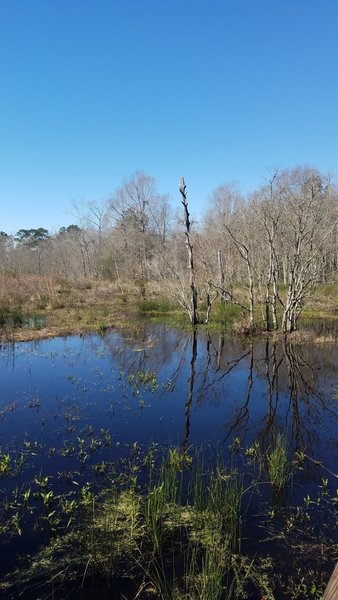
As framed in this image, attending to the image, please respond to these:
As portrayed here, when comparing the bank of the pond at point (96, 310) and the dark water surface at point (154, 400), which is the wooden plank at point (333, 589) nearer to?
the dark water surface at point (154, 400)

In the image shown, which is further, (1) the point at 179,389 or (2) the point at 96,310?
(2) the point at 96,310

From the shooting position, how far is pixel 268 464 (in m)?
6.04

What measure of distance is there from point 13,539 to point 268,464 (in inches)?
144

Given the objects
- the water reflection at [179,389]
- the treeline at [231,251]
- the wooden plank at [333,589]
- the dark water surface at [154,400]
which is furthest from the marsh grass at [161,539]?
the treeline at [231,251]

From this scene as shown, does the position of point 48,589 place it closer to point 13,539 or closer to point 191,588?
point 13,539

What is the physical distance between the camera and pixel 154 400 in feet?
29.8

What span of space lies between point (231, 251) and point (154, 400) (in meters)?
22.4

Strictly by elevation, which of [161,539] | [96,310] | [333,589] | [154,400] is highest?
[96,310]

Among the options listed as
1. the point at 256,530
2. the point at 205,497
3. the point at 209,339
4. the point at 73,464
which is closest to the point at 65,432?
the point at 73,464

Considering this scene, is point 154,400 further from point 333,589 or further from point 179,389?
point 333,589

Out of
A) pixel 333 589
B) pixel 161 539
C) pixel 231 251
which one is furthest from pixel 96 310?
pixel 333 589

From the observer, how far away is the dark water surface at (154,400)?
21.4 ft

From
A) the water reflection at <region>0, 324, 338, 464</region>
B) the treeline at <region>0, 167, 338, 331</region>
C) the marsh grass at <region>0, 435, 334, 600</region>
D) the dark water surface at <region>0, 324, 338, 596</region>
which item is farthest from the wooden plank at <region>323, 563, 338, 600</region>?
the treeline at <region>0, 167, 338, 331</region>

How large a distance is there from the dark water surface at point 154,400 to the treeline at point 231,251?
132 inches
